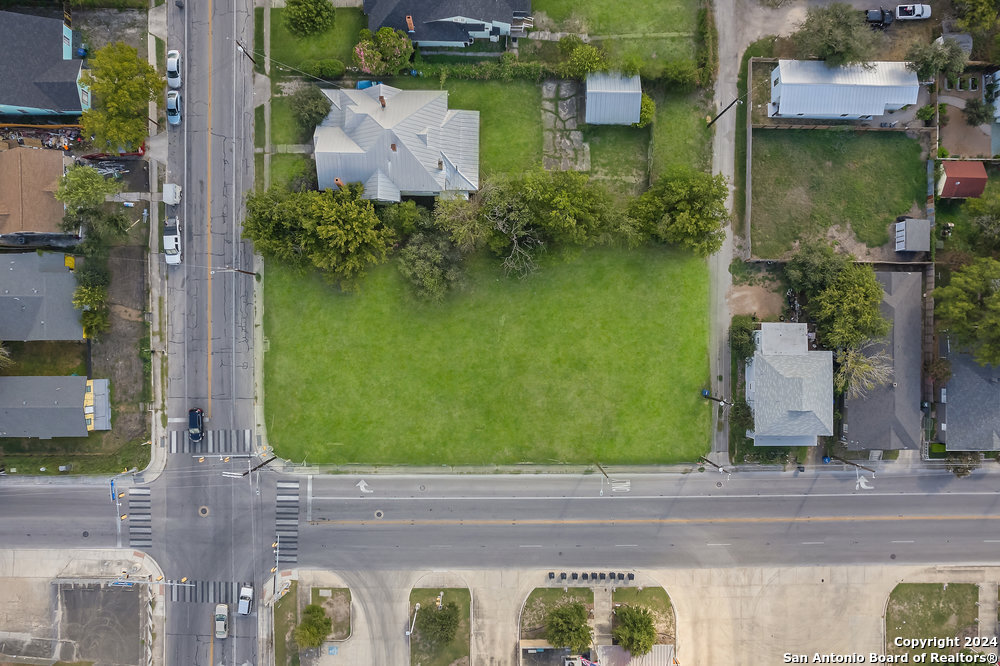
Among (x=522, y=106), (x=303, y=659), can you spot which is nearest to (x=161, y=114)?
(x=522, y=106)

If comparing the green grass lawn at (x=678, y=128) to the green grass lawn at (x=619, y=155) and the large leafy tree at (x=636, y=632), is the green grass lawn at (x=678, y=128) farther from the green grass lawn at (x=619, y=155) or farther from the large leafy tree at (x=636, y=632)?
the large leafy tree at (x=636, y=632)

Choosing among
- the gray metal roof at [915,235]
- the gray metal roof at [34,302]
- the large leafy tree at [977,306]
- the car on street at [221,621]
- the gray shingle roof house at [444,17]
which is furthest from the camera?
the car on street at [221,621]

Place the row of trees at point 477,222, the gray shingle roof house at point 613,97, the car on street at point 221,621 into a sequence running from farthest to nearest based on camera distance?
1. the car on street at point 221,621
2. the gray shingle roof house at point 613,97
3. the row of trees at point 477,222

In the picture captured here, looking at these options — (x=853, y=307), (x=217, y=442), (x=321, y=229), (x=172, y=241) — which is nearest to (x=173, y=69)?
(x=172, y=241)

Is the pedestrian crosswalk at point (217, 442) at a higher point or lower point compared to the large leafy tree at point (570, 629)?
higher

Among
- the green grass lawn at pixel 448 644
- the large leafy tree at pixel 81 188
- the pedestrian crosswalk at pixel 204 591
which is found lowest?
the green grass lawn at pixel 448 644

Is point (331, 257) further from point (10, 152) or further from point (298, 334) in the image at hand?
point (10, 152)

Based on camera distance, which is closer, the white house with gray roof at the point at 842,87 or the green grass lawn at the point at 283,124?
the white house with gray roof at the point at 842,87

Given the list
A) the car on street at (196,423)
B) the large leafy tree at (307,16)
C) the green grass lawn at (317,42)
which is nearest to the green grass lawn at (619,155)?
the green grass lawn at (317,42)
